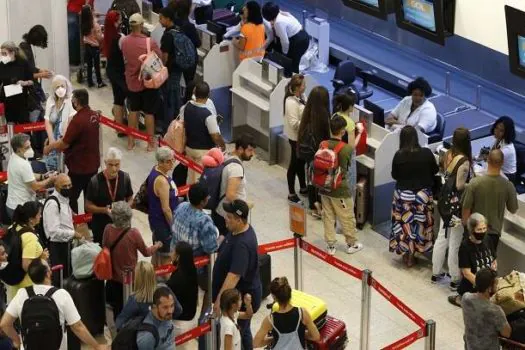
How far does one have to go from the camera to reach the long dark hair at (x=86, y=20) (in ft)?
46.8

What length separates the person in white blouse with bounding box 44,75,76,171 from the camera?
1091cm

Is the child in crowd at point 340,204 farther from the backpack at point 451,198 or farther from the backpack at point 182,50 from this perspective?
the backpack at point 182,50

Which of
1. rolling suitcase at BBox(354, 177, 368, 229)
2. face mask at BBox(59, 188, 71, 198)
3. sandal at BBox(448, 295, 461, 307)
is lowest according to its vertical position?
sandal at BBox(448, 295, 461, 307)

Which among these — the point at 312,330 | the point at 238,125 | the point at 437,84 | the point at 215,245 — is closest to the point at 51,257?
the point at 215,245

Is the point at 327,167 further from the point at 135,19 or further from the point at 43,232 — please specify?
the point at 135,19

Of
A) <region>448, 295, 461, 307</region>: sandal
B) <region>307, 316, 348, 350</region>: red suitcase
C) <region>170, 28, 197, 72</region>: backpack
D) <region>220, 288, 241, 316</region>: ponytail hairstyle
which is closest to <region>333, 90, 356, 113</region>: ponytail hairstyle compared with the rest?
<region>448, 295, 461, 307</region>: sandal

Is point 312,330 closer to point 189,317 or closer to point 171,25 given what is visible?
point 189,317

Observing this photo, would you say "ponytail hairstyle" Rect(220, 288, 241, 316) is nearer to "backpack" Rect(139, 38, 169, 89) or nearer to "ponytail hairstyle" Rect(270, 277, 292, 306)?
"ponytail hairstyle" Rect(270, 277, 292, 306)

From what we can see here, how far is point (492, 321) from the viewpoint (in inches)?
314

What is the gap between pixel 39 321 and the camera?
7.55 m

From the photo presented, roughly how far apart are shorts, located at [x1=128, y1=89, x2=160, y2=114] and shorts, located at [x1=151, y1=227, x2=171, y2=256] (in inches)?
135

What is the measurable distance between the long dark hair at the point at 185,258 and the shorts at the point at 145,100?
15.3ft

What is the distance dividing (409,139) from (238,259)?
8.52 feet

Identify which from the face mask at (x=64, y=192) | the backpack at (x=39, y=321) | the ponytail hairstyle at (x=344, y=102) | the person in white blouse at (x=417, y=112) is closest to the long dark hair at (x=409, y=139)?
the ponytail hairstyle at (x=344, y=102)
